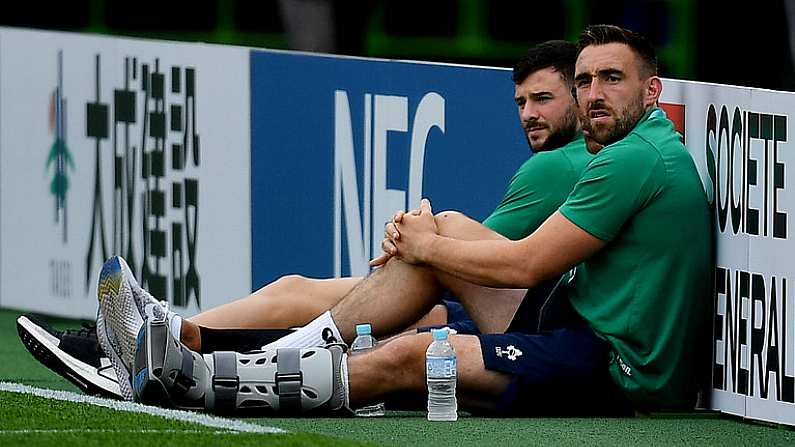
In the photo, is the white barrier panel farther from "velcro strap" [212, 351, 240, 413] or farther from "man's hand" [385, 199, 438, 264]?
"velcro strap" [212, 351, 240, 413]

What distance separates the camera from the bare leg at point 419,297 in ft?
23.8

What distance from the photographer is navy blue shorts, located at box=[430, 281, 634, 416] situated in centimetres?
695

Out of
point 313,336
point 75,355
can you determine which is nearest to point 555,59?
point 313,336

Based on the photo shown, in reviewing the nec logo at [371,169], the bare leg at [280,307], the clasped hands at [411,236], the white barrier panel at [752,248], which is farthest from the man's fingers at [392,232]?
the nec logo at [371,169]

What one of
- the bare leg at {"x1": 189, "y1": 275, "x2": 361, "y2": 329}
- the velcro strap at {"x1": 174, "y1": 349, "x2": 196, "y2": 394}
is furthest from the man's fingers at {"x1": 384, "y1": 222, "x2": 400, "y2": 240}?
the velcro strap at {"x1": 174, "y1": 349, "x2": 196, "y2": 394}

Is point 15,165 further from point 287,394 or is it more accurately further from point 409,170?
point 287,394

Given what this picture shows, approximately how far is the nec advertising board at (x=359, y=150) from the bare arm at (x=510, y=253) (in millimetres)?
1590

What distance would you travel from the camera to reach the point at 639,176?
6891 mm

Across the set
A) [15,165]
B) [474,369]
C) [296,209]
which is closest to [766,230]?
[474,369]

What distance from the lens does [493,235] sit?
287 inches

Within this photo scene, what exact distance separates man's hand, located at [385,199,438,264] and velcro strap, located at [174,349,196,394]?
2.73 ft

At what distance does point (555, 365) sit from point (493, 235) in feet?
1.83

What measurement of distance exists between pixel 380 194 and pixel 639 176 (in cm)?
255

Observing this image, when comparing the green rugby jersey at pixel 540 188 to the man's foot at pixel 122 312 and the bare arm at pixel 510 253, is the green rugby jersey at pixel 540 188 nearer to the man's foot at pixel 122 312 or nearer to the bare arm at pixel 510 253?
the bare arm at pixel 510 253
